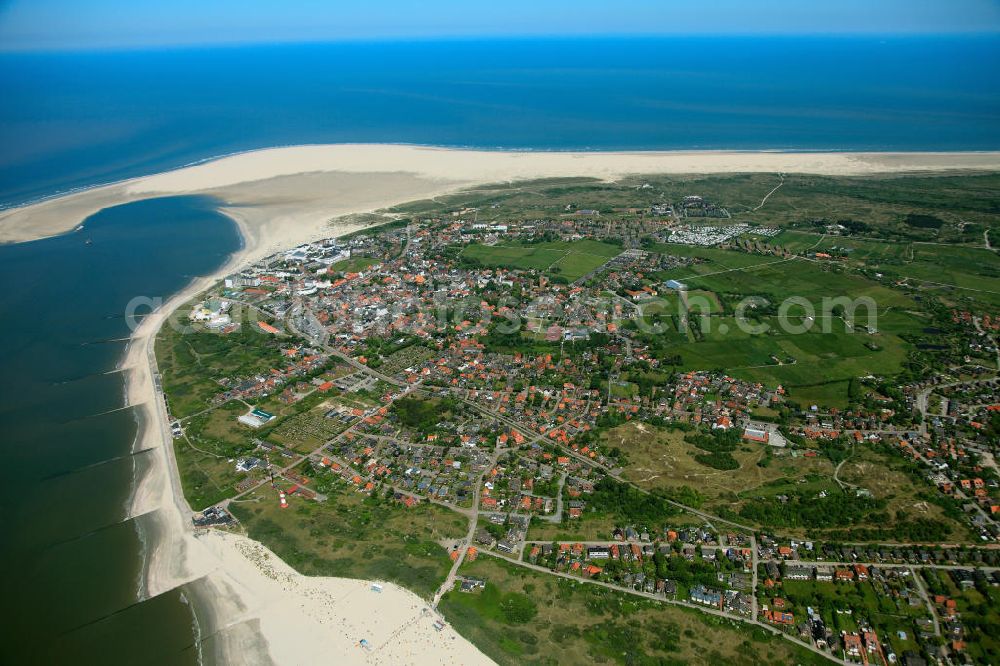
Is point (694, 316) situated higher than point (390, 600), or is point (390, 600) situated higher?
point (694, 316)


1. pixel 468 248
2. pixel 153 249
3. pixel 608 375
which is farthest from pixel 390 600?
pixel 153 249

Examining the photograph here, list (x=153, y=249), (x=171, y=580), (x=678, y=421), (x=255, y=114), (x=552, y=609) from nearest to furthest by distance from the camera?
(x=552, y=609) < (x=171, y=580) < (x=678, y=421) < (x=153, y=249) < (x=255, y=114)

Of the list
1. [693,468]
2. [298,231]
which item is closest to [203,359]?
[298,231]

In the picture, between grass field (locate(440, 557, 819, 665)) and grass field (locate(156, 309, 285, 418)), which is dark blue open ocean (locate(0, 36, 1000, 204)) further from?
grass field (locate(440, 557, 819, 665))

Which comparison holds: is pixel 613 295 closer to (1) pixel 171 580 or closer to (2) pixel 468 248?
(2) pixel 468 248

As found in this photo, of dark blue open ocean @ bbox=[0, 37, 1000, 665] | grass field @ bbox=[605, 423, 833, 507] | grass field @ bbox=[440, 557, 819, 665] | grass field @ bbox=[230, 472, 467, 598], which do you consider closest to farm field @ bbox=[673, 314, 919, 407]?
grass field @ bbox=[605, 423, 833, 507]

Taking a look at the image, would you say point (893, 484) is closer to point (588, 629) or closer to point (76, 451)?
point (588, 629)

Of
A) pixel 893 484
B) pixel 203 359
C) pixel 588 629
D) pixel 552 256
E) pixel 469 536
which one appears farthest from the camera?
pixel 552 256
